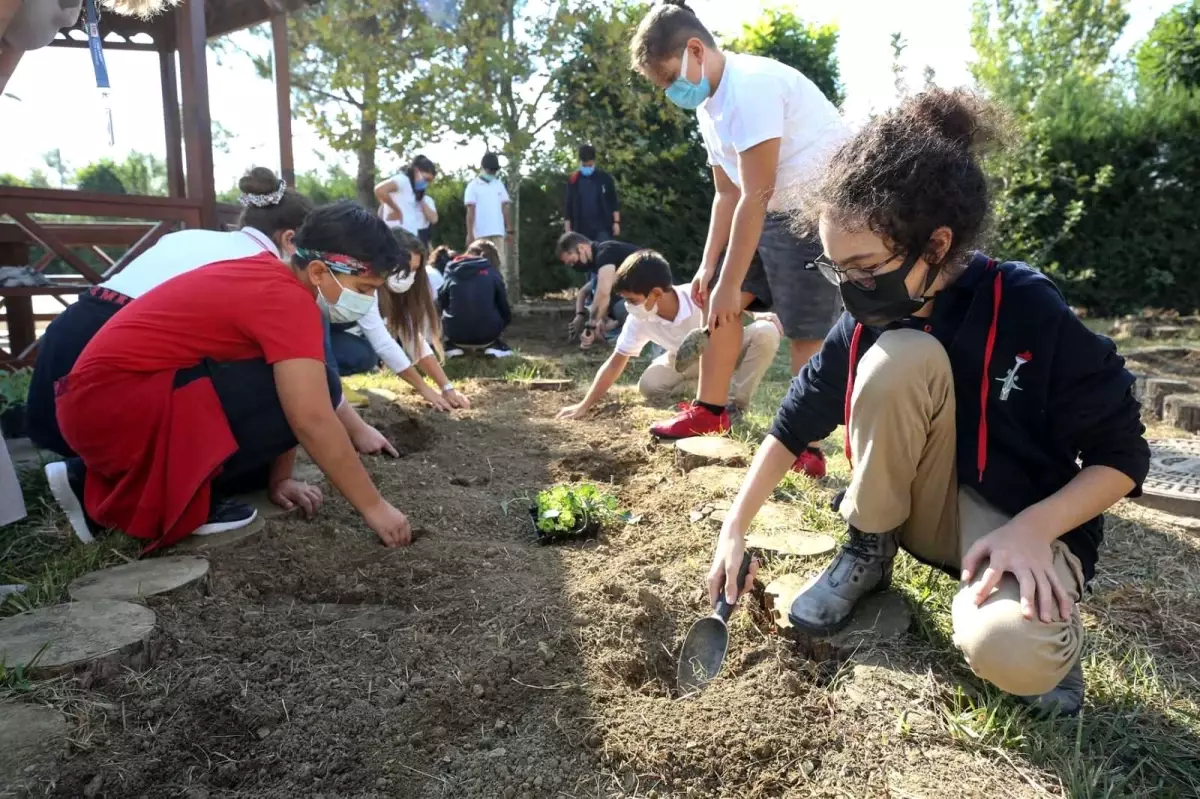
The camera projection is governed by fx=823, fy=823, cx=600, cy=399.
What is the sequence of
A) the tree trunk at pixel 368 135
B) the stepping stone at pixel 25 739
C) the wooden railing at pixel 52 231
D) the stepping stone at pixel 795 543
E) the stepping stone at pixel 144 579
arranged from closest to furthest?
the stepping stone at pixel 25 739 → the stepping stone at pixel 144 579 → the stepping stone at pixel 795 543 → the wooden railing at pixel 52 231 → the tree trunk at pixel 368 135

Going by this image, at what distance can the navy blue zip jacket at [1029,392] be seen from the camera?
4.60 ft

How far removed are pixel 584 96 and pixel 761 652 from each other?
8614 millimetres

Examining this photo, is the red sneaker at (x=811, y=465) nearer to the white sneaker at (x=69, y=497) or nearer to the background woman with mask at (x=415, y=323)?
the background woman with mask at (x=415, y=323)

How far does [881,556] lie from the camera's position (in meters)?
1.71

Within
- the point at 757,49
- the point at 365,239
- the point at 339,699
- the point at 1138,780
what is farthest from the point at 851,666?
the point at 757,49

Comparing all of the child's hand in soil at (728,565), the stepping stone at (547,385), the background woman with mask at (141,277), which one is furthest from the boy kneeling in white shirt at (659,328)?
the child's hand in soil at (728,565)

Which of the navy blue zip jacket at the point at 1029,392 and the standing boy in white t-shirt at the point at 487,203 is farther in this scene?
the standing boy in white t-shirt at the point at 487,203

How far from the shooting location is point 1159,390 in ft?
13.7

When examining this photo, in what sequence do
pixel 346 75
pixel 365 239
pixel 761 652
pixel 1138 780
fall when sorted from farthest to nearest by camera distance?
pixel 346 75, pixel 365 239, pixel 761 652, pixel 1138 780

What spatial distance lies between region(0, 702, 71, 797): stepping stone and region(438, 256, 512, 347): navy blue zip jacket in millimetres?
4746

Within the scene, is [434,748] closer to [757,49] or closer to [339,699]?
[339,699]

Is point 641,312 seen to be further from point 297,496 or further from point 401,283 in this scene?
point 297,496

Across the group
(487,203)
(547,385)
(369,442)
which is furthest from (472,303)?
(369,442)

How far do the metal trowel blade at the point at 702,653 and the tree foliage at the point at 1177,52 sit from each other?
939 centimetres
